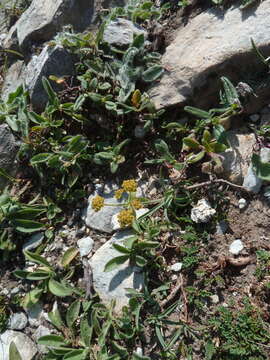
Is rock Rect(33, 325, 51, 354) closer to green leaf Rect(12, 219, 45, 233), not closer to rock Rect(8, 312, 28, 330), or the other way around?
rock Rect(8, 312, 28, 330)

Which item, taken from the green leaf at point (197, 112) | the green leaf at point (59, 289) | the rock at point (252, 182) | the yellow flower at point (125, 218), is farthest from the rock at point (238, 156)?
the green leaf at point (59, 289)

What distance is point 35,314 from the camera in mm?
3709

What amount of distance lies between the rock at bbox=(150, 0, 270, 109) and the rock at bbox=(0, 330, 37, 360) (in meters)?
2.66

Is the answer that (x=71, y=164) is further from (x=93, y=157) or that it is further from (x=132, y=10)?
(x=132, y=10)

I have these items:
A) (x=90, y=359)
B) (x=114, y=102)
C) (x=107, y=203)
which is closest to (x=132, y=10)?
(x=114, y=102)

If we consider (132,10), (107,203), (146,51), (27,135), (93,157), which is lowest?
(107,203)

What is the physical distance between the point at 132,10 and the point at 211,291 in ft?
10.3

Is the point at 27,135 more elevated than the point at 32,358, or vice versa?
the point at 27,135

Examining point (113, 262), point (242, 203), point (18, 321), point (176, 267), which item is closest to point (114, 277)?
point (113, 262)

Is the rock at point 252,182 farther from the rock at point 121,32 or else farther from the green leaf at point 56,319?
the green leaf at point 56,319

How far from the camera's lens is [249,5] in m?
3.72

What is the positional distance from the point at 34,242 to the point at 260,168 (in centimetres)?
238

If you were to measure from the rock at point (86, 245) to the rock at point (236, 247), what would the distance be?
1.36 m

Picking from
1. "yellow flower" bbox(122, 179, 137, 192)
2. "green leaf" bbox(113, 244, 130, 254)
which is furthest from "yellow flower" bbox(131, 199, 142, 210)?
"green leaf" bbox(113, 244, 130, 254)
